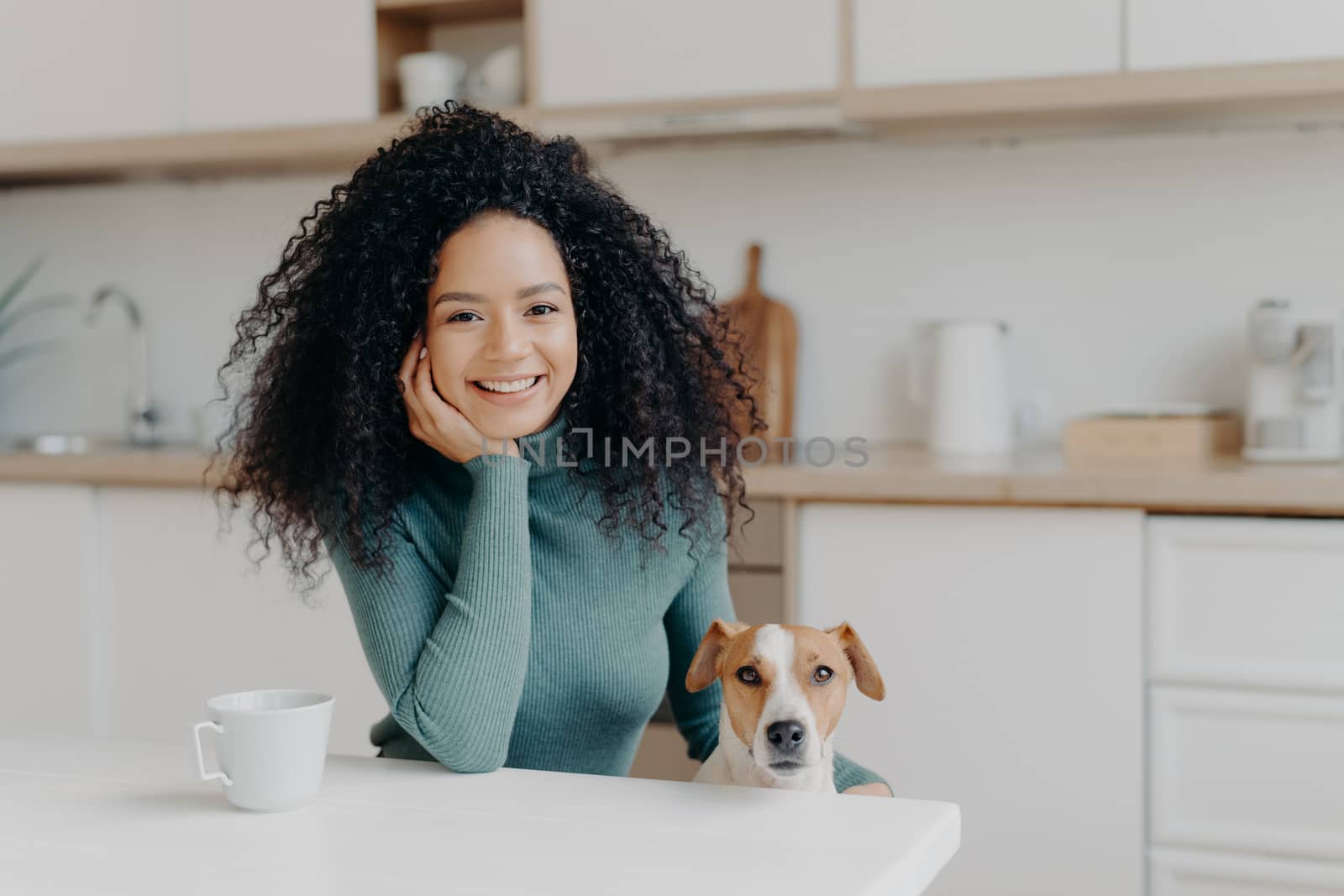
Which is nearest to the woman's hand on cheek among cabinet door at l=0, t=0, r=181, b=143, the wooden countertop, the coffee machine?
the wooden countertop

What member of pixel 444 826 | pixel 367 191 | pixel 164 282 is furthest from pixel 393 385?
pixel 164 282

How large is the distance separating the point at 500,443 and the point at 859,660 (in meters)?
0.37

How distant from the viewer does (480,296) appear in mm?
1066

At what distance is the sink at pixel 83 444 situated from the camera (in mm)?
3018

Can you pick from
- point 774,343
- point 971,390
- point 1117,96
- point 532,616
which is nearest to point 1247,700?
point 971,390

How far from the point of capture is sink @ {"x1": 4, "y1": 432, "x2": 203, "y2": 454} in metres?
3.02

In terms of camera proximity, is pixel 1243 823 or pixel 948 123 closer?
pixel 1243 823

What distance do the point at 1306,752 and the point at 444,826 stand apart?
1.53m

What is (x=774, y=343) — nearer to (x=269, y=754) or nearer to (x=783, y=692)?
(x=783, y=692)

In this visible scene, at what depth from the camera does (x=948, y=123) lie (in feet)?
7.98

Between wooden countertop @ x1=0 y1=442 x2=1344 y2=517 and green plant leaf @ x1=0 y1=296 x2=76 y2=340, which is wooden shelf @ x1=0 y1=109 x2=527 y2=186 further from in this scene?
wooden countertop @ x1=0 y1=442 x2=1344 y2=517

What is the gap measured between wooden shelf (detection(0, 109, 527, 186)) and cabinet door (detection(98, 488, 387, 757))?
745 millimetres

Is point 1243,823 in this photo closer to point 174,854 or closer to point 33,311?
point 174,854

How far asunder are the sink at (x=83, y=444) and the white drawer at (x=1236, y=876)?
2.18m
